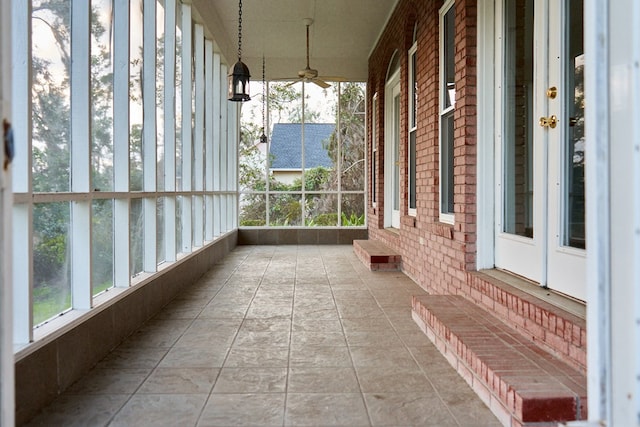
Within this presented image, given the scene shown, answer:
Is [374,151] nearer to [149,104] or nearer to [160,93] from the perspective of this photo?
[160,93]

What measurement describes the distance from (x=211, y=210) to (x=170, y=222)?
247 cm

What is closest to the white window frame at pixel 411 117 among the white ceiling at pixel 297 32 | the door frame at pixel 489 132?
the white ceiling at pixel 297 32

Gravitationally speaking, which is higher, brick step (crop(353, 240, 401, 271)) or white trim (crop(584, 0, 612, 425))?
white trim (crop(584, 0, 612, 425))

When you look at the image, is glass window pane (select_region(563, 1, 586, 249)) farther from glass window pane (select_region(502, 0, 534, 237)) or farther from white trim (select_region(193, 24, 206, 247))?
white trim (select_region(193, 24, 206, 247))

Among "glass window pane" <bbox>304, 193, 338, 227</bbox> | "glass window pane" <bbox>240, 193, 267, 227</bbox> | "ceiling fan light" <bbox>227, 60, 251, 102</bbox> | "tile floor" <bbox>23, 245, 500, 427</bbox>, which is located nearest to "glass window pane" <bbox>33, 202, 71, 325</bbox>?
"tile floor" <bbox>23, 245, 500, 427</bbox>

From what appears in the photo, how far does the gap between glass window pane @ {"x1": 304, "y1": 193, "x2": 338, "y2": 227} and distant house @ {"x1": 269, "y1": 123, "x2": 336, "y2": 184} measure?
1.78ft

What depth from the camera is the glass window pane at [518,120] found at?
10.8 feet

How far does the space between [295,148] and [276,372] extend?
8027mm

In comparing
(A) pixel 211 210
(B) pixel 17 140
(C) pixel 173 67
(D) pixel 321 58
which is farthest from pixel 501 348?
(D) pixel 321 58

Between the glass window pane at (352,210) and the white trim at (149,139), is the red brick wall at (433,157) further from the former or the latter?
the glass window pane at (352,210)

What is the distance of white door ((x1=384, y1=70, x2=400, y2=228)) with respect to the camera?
7.96 metres

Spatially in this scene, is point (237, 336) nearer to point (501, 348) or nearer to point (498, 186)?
point (501, 348)

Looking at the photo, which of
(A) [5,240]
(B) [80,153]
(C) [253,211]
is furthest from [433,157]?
(C) [253,211]

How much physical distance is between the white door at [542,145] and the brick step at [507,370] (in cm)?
39
